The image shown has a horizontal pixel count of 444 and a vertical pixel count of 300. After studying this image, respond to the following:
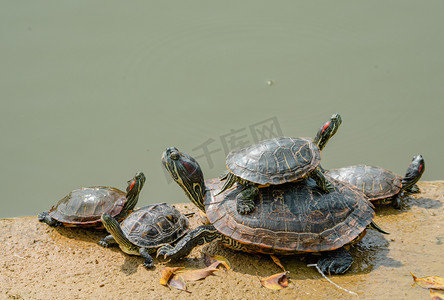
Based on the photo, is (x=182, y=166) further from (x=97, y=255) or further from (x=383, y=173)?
(x=383, y=173)

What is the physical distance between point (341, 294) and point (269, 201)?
3.79 feet

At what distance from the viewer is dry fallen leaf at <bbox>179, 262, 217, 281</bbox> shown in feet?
13.9

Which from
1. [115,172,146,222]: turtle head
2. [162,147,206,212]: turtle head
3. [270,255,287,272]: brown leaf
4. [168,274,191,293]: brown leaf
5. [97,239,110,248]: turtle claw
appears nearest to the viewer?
[168,274,191,293]: brown leaf

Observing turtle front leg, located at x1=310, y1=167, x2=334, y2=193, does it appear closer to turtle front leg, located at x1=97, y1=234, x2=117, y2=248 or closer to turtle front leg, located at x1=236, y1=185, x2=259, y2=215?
turtle front leg, located at x1=236, y1=185, x2=259, y2=215

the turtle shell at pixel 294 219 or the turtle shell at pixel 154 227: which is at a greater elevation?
the turtle shell at pixel 154 227

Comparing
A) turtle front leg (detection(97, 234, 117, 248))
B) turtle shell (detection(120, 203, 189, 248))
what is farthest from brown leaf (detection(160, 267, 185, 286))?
turtle front leg (detection(97, 234, 117, 248))

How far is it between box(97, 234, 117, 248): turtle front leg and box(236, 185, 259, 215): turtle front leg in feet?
4.93

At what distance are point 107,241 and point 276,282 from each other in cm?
197

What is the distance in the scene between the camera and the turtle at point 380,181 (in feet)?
17.9

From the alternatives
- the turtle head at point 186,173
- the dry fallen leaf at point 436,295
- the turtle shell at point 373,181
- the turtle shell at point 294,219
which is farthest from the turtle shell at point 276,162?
the dry fallen leaf at point 436,295

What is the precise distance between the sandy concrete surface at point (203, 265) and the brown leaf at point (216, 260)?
0.07 metres

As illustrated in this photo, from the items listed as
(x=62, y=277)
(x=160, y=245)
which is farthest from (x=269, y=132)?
(x=62, y=277)

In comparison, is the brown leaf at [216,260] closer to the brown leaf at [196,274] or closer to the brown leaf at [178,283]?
the brown leaf at [196,274]

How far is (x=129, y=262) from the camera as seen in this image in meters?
4.53
